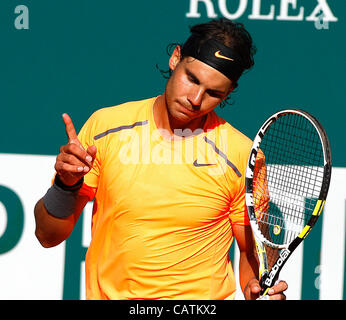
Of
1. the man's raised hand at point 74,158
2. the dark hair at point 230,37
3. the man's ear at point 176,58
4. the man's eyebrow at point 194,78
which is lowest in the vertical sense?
the man's raised hand at point 74,158

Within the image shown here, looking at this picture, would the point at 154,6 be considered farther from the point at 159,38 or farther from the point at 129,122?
the point at 129,122

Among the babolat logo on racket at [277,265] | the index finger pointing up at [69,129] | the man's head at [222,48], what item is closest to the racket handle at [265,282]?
the babolat logo on racket at [277,265]

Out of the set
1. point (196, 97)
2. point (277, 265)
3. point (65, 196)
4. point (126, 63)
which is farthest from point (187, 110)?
point (126, 63)

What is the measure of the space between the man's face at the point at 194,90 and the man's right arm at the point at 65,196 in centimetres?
39

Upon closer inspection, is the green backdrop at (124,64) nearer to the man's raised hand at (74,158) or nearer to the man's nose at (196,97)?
the man's nose at (196,97)

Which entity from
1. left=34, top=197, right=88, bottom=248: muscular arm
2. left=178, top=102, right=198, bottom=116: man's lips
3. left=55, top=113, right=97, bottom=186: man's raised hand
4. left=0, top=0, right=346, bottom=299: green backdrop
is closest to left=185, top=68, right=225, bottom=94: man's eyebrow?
left=178, top=102, right=198, bottom=116: man's lips

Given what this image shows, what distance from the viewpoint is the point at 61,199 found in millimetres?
2152

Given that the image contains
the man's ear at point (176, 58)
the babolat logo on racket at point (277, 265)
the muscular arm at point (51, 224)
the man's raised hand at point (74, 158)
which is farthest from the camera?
the man's ear at point (176, 58)

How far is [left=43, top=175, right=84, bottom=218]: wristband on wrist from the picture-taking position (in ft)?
6.97

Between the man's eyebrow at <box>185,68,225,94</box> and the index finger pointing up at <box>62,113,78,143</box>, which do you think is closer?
the index finger pointing up at <box>62,113,78,143</box>

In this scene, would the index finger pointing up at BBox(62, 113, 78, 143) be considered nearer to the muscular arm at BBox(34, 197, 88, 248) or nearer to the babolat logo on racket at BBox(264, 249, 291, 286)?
the muscular arm at BBox(34, 197, 88, 248)

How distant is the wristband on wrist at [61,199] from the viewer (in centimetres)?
212

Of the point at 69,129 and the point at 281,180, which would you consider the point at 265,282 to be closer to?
the point at 281,180
